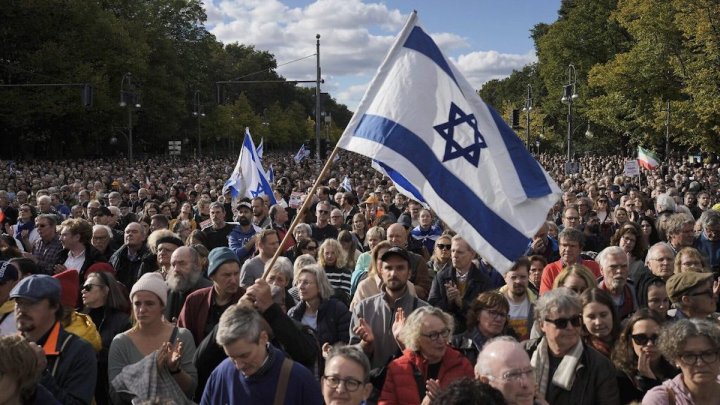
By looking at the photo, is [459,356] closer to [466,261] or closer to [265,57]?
[466,261]

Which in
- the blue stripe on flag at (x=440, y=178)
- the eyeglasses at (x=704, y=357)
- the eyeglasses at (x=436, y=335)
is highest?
the blue stripe on flag at (x=440, y=178)

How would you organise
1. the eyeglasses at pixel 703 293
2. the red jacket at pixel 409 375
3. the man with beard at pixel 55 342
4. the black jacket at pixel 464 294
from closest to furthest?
the man with beard at pixel 55 342 < the red jacket at pixel 409 375 < the eyeglasses at pixel 703 293 < the black jacket at pixel 464 294

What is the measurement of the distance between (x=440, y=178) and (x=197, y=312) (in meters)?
1.91

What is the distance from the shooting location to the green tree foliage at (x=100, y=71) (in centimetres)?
4578

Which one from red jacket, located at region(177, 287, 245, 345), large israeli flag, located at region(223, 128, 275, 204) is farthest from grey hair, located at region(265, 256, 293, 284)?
large israeli flag, located at region(223, 128, 275, 204)

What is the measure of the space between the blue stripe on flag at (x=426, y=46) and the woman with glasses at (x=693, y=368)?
214 centimetres

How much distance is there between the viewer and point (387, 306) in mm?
5332

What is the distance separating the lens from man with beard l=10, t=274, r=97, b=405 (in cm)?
406

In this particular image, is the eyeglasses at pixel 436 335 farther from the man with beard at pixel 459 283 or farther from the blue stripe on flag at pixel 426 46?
the man with beard at pixel 459 283

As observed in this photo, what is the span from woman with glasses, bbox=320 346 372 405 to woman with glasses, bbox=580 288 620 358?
1673 mm

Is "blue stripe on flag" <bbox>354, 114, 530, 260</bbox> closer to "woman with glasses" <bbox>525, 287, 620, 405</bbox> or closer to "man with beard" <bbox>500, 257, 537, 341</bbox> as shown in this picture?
"woman with glasses" <bbox>525, 287, 620, 405</bbox>

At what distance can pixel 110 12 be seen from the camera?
2063 inches

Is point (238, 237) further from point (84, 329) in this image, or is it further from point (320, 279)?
point (84, 329)

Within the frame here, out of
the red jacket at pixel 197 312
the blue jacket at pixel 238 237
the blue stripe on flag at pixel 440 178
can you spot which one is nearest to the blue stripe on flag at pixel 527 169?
the blue stripe on flag at pixel 440 178
